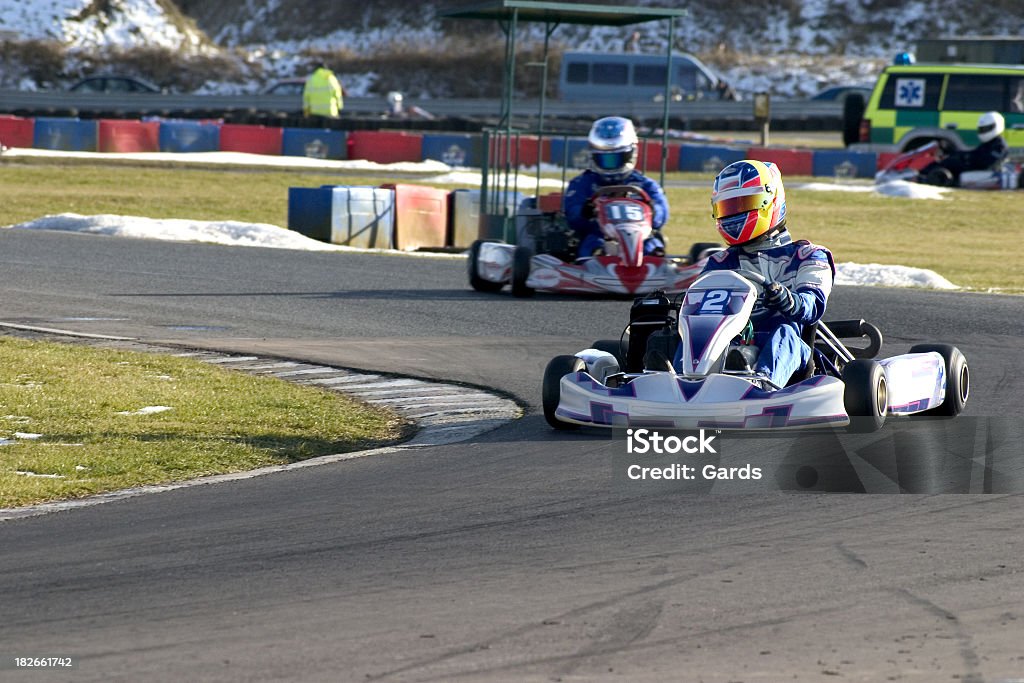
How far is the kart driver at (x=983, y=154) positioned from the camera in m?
24.9

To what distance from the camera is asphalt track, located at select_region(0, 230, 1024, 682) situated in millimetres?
3436

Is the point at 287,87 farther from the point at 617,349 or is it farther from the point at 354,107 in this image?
the point at 617,349

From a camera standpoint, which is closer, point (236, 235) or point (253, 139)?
point (236, 235)

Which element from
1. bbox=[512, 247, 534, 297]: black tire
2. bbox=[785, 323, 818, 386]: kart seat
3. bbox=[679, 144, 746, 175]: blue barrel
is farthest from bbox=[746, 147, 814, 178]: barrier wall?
bbox=[785, 323, 818, 386]: kart seat

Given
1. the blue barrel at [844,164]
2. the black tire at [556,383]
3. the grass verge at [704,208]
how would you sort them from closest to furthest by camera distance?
the black tire at [556,383] < the grass verge at [704,208] < the blue barrel at [844,164]

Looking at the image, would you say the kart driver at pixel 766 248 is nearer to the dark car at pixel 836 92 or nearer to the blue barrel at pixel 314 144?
the blue barrel at pixel 314 144

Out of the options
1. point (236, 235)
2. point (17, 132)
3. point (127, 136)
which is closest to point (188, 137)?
point (127, 136)

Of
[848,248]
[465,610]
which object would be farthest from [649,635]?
[848,248]

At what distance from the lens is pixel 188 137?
3008cm

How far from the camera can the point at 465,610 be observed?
12.4 ft

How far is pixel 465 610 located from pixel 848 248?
49.5ft

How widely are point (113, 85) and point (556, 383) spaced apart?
3706 cm

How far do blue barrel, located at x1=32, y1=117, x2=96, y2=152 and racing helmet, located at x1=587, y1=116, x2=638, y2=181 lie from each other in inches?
749

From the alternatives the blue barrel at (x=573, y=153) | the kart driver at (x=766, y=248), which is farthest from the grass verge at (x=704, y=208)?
the kart driver at (x=766, y=248)
